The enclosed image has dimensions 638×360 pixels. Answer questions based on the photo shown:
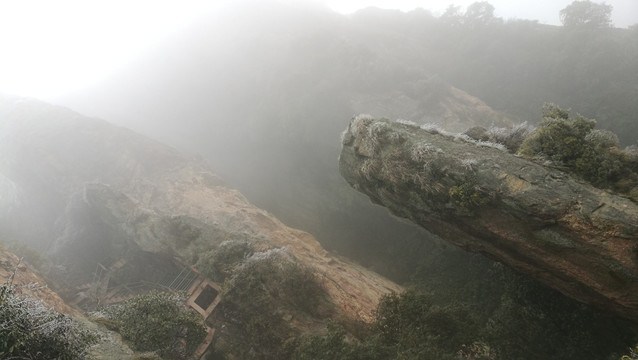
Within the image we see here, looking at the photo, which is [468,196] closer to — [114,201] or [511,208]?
[511,208]

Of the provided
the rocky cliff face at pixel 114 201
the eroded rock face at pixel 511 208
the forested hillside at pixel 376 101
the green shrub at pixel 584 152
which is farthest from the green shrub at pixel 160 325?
the green shrub at pixel 584 152

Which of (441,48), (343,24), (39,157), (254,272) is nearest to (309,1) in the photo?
(343,24)

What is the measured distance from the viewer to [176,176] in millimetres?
28266

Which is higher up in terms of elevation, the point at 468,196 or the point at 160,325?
the point at 468,196

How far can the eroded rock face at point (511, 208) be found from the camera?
8.77m

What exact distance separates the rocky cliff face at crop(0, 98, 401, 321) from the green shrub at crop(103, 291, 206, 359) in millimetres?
4627

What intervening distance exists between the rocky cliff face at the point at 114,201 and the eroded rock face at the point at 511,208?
5763 millimetres

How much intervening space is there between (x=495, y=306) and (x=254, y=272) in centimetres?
1164

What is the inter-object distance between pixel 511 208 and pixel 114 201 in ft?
75.5

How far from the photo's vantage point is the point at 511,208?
991 centimetres

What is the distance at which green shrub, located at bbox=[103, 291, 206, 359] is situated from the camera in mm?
12375

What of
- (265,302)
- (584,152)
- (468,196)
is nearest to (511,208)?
(468,196)

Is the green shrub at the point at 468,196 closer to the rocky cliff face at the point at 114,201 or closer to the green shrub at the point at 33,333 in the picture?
the rocky cliff face at the point at 114,201

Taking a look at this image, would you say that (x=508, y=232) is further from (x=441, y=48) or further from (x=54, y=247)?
(x=441, y=48)
